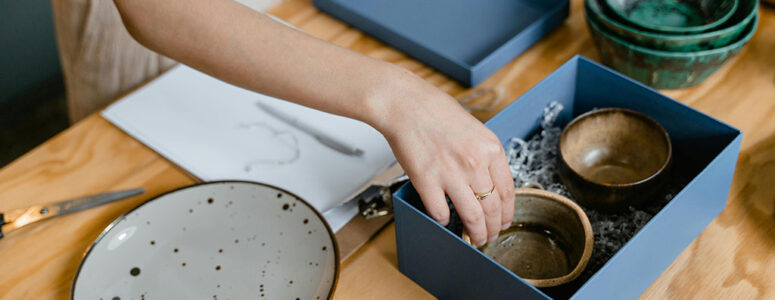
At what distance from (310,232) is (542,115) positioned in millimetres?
320

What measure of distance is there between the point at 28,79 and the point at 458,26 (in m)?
1.44

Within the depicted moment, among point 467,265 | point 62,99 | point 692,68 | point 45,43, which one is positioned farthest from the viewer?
point 62,99

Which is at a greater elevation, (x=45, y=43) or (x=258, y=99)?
(x=258, y=99)

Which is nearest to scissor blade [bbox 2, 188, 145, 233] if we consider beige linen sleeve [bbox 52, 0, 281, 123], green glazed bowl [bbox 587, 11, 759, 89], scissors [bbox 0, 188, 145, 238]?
scissors [bbox 0, 188, 145, 238]

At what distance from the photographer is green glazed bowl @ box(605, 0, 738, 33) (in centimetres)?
91

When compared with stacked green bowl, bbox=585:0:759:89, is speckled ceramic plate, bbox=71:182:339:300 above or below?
below

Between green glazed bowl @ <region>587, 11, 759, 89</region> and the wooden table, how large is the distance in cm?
4

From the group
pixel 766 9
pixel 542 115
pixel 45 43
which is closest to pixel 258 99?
pixel 542 115

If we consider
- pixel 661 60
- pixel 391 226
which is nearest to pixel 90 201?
pixel 391 226

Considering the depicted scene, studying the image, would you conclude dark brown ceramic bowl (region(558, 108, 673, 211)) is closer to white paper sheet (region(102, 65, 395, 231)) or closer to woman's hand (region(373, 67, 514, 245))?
woman's hand (region(373, 67, 514, 245))

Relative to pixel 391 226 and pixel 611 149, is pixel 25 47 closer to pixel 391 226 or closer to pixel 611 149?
pixel 391 226

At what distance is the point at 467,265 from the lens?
0.61 meters

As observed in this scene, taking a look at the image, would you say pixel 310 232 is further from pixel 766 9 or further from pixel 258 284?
pixel 766 9

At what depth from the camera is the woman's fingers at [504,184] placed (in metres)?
0.65
